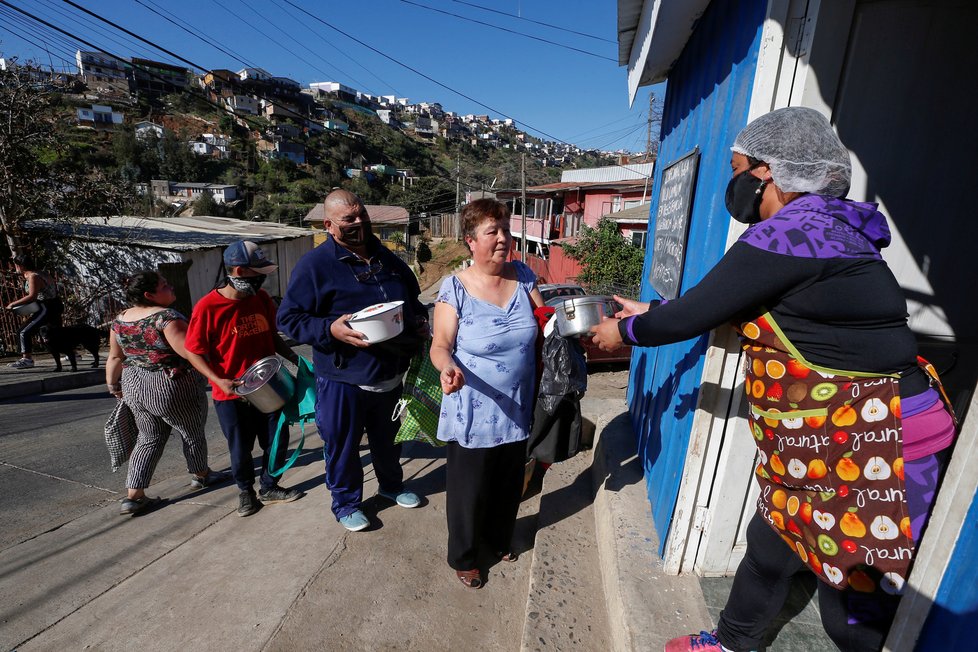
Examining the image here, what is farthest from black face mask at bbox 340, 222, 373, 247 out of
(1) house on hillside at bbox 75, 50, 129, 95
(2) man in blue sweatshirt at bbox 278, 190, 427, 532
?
(1) house on hillside at bbox 75, 50, 129, 95

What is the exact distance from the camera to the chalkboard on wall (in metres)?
2.30

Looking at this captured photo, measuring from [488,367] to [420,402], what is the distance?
0.83 meters

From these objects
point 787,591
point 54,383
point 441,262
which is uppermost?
point 787,591

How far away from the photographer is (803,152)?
1.20 metres

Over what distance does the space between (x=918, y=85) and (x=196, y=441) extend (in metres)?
4.26

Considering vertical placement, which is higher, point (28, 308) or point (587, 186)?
point (587, 186)

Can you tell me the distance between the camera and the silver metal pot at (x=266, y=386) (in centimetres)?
286

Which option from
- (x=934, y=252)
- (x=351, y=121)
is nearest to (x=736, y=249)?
(x=934, y=252)

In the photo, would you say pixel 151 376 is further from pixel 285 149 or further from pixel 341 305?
pixel 285 149

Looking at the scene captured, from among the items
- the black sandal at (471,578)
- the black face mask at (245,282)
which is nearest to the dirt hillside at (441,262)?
the black face mask at (245,282)

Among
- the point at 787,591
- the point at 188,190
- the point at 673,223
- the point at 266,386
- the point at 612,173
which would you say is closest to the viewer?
the point at 787,591

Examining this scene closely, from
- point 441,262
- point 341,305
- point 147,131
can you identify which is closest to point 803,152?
point 341,305

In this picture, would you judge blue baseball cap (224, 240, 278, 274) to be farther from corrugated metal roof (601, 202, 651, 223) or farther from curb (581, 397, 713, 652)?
corrugated metal roof (601, 202, 651, 223)

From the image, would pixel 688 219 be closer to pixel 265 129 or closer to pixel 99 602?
pixel 99 602
